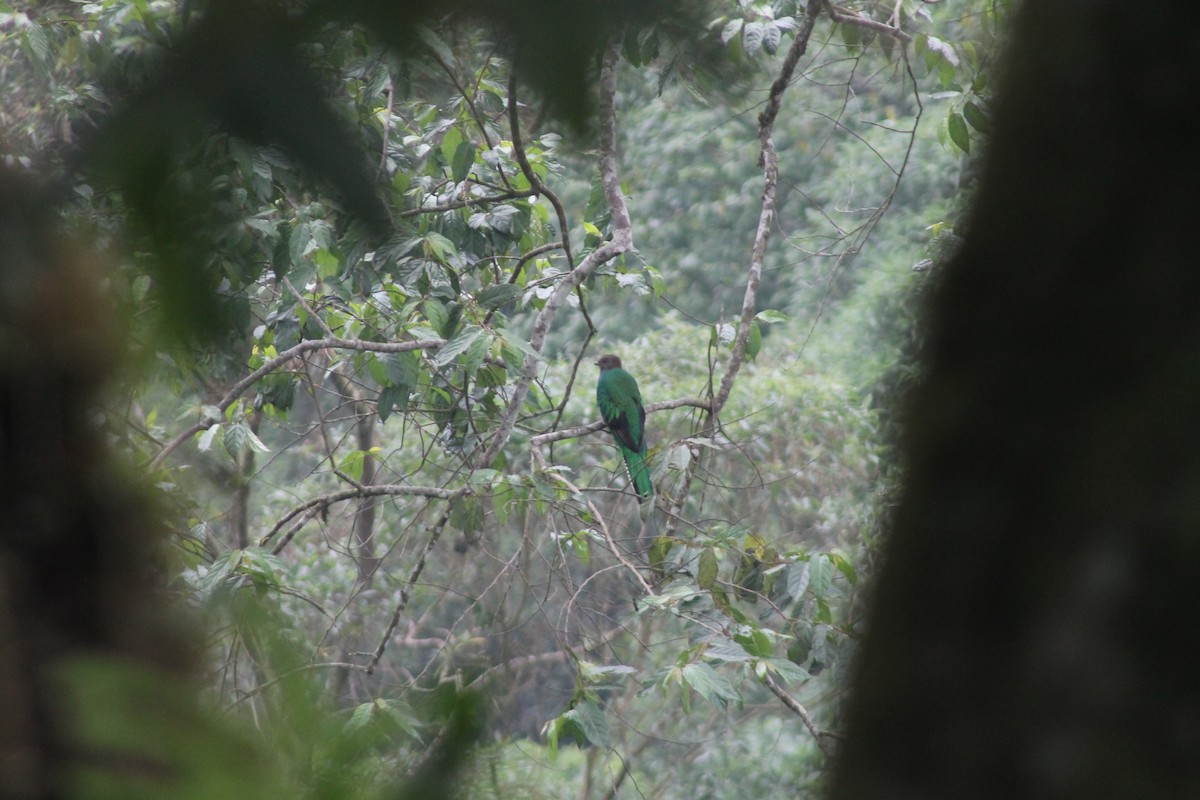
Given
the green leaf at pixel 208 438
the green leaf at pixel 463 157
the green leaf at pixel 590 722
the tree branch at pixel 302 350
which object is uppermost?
the green leaf at pixel 463 157

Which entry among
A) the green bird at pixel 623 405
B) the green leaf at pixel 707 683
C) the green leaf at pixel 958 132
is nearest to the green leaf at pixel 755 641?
the green leaf at pixel 707 683

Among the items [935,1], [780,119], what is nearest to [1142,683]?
[935,1]

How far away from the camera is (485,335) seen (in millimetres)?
2703

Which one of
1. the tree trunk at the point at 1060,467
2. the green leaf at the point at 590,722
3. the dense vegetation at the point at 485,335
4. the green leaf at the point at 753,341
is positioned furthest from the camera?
the green leaf at the point at 753,341

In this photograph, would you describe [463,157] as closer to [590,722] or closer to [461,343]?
[461,343]

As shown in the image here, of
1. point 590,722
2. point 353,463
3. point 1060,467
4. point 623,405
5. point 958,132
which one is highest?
point 1060,467

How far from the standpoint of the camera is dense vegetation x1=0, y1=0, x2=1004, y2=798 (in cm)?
54

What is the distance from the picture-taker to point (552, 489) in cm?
289

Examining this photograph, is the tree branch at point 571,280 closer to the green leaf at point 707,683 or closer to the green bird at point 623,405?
the green leaf at point 707,683

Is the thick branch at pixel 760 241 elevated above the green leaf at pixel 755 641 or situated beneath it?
elevated above

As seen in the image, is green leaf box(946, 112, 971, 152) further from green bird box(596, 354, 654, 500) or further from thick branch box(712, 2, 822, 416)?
green bird box(596, 354, 654, 500)

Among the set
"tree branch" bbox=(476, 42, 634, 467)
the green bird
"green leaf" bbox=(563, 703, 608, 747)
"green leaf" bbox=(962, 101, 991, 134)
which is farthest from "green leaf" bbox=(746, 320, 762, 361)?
the green bird

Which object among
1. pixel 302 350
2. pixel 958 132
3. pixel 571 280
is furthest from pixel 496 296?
pixel 958 132

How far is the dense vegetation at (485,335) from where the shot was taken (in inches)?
21.4
